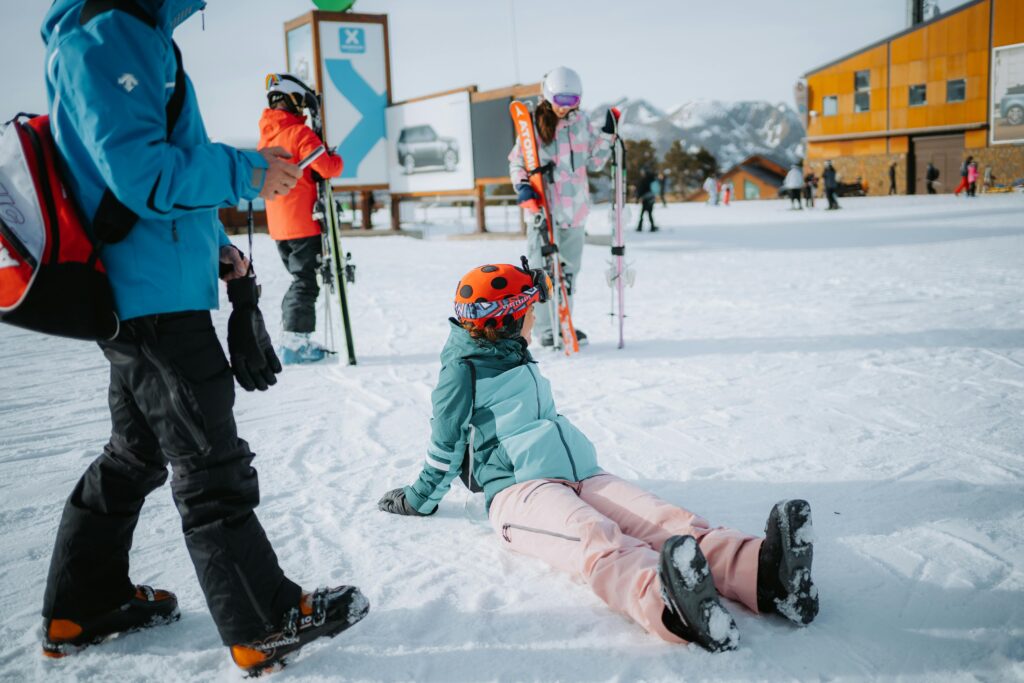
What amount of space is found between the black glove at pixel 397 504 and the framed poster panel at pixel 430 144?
1465 cm

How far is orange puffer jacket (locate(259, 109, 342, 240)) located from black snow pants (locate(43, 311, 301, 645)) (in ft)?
8.96

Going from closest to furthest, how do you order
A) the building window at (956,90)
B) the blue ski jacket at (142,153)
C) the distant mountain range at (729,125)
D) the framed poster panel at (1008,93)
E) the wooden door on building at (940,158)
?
the blue ski jacket at (142,153) < the framed poster panel at (1008,93) < the building window at (956,90) < the wooden door on building at (940,158) < the distant mountain range at (729,125)

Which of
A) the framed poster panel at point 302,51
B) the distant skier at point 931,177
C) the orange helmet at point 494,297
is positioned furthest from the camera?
the distant skier at point 931,177

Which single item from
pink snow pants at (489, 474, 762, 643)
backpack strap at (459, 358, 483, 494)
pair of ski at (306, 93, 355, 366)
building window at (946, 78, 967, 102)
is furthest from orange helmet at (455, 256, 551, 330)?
building window at (946, 78, 967, 102)

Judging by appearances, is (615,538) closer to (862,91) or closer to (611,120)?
(611,120)

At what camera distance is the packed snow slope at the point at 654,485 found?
1966 mm

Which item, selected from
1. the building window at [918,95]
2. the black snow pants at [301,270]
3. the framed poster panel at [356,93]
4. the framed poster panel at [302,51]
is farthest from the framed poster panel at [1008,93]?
the black snow pants at [301,270]

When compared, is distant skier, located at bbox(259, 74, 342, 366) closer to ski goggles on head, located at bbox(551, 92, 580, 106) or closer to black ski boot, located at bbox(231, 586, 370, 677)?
ski goggles on head, located at bbox(551, 92, 580, 106)

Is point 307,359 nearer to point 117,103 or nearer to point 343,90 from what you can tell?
point 117,103

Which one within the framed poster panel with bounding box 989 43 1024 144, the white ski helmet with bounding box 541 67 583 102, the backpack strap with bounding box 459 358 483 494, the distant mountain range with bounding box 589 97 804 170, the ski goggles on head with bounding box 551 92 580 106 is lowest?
the backpack strap with bounding box 459 358 483 494

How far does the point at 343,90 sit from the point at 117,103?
17.9 m

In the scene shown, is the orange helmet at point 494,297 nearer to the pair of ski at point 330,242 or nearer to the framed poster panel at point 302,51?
the pair of ski at point 330,242

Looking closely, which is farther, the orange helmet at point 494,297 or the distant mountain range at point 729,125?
the distant mountain range at point 729,125

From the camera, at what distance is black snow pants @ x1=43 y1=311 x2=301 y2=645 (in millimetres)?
1758
